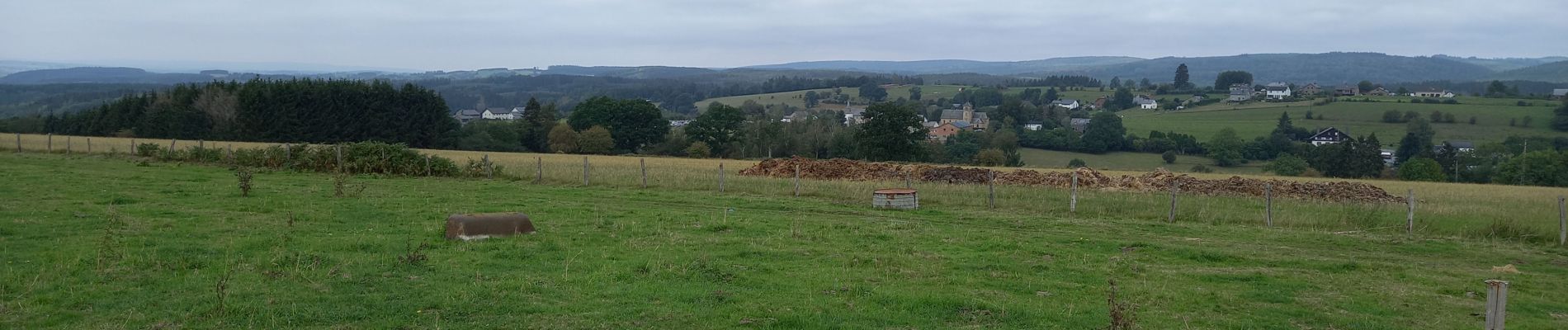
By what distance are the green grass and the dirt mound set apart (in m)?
40.4

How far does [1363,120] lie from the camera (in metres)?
105

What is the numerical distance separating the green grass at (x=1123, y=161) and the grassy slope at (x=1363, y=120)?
1257cm

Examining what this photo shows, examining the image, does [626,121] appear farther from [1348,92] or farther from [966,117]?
[1348,92]

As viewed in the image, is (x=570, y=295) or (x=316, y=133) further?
(x=316, y=133)

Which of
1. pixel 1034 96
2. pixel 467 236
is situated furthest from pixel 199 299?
pixel 1034 96

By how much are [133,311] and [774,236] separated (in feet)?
27.1

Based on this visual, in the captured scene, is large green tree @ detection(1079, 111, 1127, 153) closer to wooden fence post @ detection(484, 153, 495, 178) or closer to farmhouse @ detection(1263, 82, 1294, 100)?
farmhouse @ detection(1263, 82, 1294, 100)

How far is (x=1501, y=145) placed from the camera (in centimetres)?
7694

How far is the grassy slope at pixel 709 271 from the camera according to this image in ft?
29.1

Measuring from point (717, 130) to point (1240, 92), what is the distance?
11688cm

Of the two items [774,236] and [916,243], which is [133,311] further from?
[916,243]

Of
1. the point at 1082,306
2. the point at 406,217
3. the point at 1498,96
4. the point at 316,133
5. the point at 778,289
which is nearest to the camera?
the point at 1082,306

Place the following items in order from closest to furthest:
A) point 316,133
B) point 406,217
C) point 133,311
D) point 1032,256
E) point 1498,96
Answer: point 133,311
point 1032,256
point 406,217
point 316,133
point 1498,96

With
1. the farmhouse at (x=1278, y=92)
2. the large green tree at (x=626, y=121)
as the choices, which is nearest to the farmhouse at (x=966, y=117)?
the farmhouse at (x=1278, y=92)
